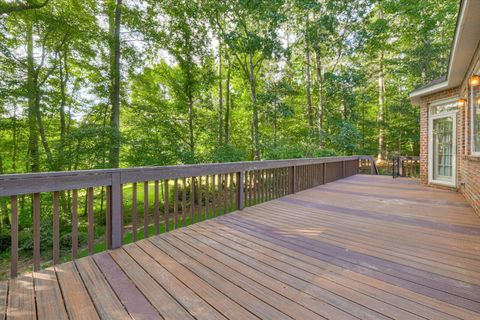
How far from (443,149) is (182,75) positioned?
8991 mm

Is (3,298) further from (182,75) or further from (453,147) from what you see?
(182,75)

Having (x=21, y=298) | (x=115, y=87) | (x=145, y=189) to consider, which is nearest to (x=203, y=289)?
(x=21, y=298)

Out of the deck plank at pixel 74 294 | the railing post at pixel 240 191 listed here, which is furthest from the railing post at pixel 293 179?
the deck plank at pixel 74 294

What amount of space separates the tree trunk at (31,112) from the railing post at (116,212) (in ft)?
20.0

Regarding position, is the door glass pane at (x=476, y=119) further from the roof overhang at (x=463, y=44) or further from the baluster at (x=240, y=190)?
the baluster at (x=240, y=190)

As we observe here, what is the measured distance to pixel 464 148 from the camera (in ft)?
16.1

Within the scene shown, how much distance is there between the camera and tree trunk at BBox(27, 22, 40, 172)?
20.9 feet

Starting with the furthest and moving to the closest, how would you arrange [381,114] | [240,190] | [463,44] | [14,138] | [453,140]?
[381,114] < [14,138] < [453,140] < [240,190] < [463,44]

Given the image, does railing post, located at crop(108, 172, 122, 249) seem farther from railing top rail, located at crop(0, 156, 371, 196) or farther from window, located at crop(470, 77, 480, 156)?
window, located at crop(470, 77, 480, 156)

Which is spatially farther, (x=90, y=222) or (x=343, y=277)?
(x=90, y=222)

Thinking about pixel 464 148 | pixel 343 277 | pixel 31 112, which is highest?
pixel 31 112

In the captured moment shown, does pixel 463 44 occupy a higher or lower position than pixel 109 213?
higher

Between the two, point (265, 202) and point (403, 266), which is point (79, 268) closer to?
point (403, 266)

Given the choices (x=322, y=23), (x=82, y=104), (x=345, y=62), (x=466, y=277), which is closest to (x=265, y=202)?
(x=466, y=277)
